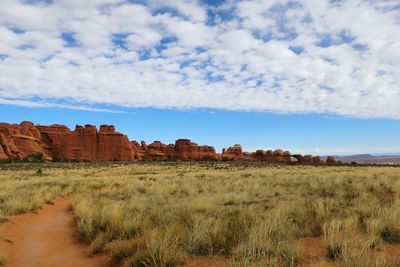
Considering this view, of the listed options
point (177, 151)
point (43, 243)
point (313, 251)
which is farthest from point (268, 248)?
point (177, 151)

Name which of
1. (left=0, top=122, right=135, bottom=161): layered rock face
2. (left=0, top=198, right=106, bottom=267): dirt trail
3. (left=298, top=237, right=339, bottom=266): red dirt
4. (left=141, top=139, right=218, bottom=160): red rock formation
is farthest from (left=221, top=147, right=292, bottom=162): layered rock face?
(left=298, top=237, right=339, bottom=266): red dirt

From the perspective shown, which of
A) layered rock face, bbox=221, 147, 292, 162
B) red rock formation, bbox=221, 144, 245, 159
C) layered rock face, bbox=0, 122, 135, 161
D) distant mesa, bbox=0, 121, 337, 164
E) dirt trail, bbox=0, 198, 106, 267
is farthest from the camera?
red rock formation, bbox=221, 144, 245, 159

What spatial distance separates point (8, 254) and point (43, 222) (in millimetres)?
4143

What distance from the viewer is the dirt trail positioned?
6.87 meters

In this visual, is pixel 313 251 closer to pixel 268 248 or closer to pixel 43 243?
pixel 268 248

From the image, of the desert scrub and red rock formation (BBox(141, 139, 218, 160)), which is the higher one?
red rock formation (BBox(141, 139, 218, 160))

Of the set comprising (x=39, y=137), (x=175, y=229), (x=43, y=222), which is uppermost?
(x=39, y=137)

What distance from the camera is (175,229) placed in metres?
7.09

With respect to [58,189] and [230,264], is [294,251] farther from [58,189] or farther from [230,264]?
[58,189]

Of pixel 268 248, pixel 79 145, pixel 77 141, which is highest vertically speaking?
pixel 77 141

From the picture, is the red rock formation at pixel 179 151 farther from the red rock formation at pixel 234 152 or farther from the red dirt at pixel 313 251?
the red dirt at pixel 313 251

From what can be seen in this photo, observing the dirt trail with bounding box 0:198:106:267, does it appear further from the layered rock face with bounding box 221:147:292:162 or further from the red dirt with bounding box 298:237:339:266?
the layered rock face with bounding box 221:147:292:162

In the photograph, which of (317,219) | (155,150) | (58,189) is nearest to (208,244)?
(317,219)

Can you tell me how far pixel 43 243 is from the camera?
8.52 metres
